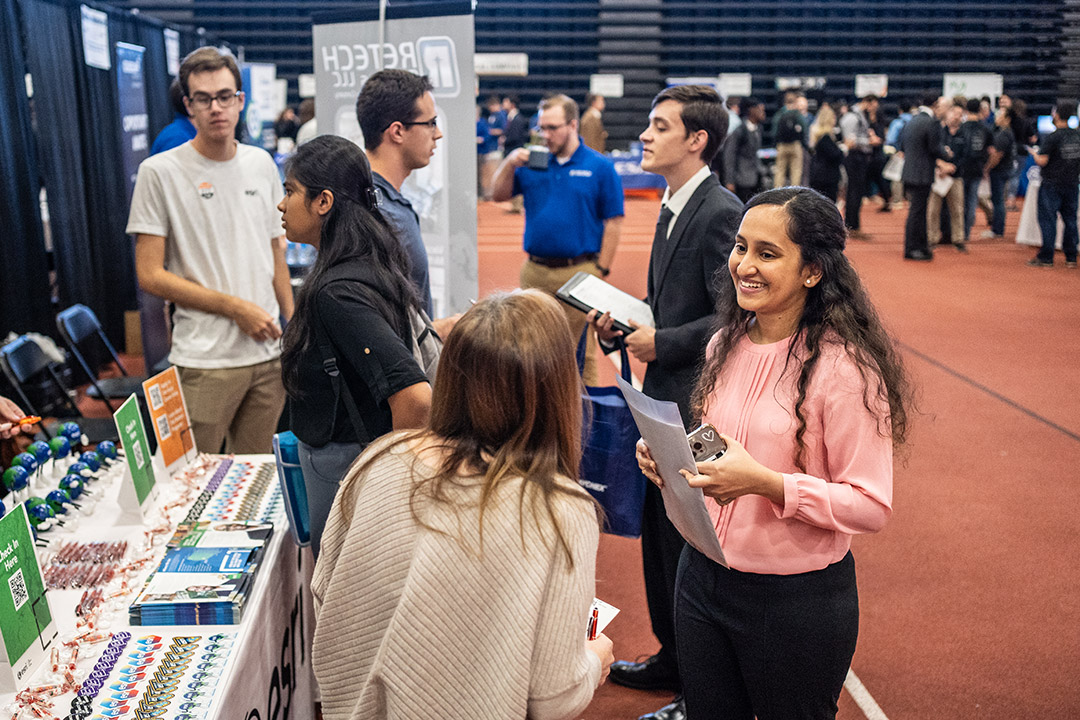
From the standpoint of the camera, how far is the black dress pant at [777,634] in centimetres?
169

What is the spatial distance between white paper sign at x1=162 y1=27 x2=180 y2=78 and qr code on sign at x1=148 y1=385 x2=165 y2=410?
597cm

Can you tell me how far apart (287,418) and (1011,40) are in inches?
785

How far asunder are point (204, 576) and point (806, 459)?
134cm

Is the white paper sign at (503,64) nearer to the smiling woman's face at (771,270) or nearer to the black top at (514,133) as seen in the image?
the black top at (514,133)

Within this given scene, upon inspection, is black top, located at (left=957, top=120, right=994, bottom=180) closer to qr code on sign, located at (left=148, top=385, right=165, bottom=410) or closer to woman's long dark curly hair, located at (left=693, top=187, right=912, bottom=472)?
woman's long dark curly hair, located at (left=693, top=187, right=912, bottom=472)

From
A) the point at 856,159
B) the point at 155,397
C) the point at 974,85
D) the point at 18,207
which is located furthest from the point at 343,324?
the point at 974,85

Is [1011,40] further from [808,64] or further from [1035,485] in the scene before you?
[1035,485]

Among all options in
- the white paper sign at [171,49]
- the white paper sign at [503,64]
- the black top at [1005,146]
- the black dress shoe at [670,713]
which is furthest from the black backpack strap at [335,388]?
the white paper sign at [503,64]

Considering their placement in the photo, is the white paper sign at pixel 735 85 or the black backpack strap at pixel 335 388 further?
the white paper sign at pixel 735 85

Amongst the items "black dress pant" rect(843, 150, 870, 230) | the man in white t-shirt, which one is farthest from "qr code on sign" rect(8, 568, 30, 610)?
"black dress pant" rect(843, 150, 870, 230)

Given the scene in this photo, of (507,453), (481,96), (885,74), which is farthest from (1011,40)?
(507,453)

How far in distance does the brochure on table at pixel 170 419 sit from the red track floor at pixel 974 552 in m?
1.48

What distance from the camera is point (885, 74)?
18219 mm

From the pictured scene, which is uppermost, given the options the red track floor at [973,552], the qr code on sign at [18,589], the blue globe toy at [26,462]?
the qr code on sign at [18,589]
